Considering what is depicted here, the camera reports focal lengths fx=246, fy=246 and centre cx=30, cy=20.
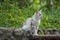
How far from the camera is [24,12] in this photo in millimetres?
8414

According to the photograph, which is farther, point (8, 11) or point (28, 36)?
point (8, 11)

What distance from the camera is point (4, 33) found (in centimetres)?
518

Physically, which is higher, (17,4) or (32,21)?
(17,4)

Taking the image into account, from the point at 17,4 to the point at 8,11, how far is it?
1.94ft

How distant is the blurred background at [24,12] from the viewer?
7.70 m

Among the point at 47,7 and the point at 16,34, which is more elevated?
the point at 47,7

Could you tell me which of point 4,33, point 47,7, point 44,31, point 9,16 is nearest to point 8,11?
point 9,16

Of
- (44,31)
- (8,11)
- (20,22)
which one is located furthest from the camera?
(8,11)

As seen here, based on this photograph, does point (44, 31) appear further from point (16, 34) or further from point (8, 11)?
point (8, 11)

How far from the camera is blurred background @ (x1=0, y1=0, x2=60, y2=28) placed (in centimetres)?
770

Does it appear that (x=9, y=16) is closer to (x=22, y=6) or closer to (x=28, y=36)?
(x=22, y=6)

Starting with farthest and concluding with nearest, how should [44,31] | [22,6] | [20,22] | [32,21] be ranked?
1. [22,6]
2. [20,22]
3. [44,31]
4. [32,21]

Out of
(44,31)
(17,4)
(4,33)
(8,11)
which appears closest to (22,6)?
(17,4)

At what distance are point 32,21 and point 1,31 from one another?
91 centimetres
